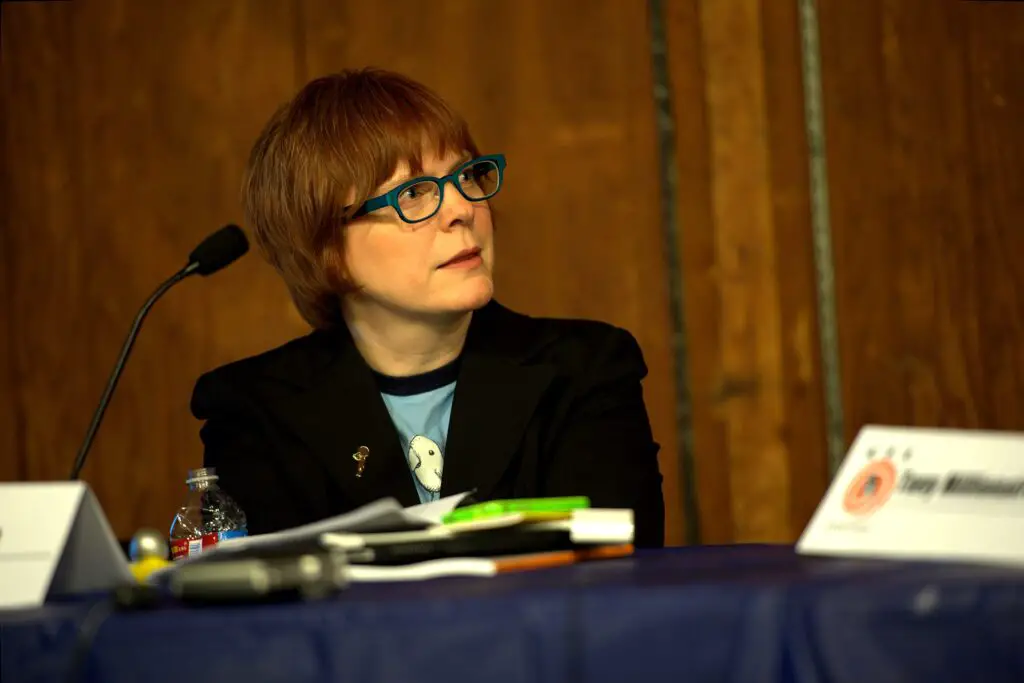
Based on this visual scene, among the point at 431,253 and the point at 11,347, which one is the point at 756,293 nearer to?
the point at 431,253

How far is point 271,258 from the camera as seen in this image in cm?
202

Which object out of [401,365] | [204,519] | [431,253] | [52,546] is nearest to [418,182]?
[431,253]

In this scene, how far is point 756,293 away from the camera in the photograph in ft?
9.14

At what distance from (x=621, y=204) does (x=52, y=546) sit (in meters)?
2.04

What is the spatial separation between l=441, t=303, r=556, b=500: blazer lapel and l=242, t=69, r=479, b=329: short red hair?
24 cm

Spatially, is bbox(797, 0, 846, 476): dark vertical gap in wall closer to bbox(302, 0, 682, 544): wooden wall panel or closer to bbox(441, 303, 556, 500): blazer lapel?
bbox(302, 0, 682, 544): wooden wall panel

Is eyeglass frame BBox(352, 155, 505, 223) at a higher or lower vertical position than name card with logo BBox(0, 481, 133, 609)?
higher

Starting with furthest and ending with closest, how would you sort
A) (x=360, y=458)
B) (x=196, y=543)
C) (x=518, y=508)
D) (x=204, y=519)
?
(x=360, y=458) → (x=204, y=519) → (x=196, y=543) → (x=518, y=508)

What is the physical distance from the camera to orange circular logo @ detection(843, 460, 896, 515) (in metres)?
0.91

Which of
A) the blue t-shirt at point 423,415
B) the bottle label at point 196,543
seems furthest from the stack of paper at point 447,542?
the blue t-shirt at point 423,415

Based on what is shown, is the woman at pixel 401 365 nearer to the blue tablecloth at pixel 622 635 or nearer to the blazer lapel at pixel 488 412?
the blazer lapel at pixel 488 412

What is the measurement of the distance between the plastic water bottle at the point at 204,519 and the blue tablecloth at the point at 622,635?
72 cm

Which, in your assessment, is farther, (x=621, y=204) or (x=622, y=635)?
(x=621, y=204)

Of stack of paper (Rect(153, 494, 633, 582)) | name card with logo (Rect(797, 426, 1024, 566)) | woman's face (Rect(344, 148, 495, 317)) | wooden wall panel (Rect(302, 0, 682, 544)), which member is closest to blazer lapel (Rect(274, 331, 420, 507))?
woman's face (Rect(344, 148, 495, 317))
